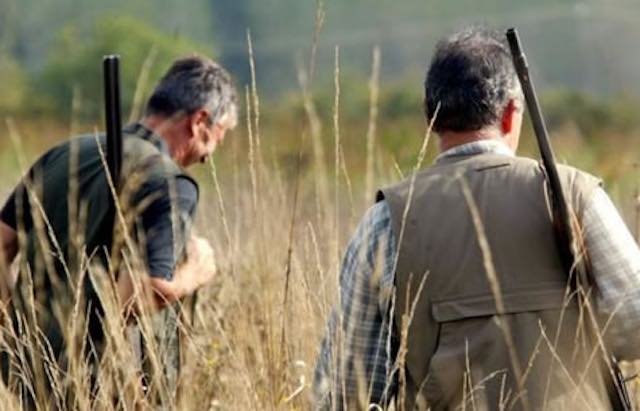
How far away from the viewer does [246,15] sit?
193 feet

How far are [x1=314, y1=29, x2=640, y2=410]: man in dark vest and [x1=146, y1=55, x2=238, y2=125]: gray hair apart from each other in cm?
167

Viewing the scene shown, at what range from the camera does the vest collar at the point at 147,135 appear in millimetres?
6051

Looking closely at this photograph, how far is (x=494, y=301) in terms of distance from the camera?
4520mm

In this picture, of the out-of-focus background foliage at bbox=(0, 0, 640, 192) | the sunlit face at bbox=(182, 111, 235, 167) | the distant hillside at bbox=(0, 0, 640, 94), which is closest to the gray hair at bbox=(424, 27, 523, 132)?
the sunlit face at bbox=(182, 111, 235, 167)

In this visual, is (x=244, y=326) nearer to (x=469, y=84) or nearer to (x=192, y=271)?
(x=192, y=271)

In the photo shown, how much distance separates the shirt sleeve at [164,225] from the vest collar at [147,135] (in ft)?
0.95

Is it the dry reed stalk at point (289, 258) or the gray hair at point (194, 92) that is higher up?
the gray hair at point (194, 92)

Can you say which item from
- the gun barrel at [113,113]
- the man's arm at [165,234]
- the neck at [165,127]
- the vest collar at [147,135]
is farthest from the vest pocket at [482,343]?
the neck at [165,127]

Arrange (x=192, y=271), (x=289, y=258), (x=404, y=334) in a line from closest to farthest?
(x=404, y=334) → (x=289, y=258) → (x=192, y=271)

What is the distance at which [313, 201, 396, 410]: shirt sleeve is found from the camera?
461 centimetres

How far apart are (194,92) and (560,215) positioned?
2059mm

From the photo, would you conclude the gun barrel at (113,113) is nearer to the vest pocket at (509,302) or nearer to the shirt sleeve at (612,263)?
the vest pocket at (509,302)

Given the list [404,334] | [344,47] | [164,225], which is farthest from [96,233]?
[344,47]

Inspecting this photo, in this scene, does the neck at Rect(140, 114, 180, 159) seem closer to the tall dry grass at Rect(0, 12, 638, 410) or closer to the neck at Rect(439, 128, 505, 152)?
the tall dry grass at Rect(0, 12, 638, 410)
